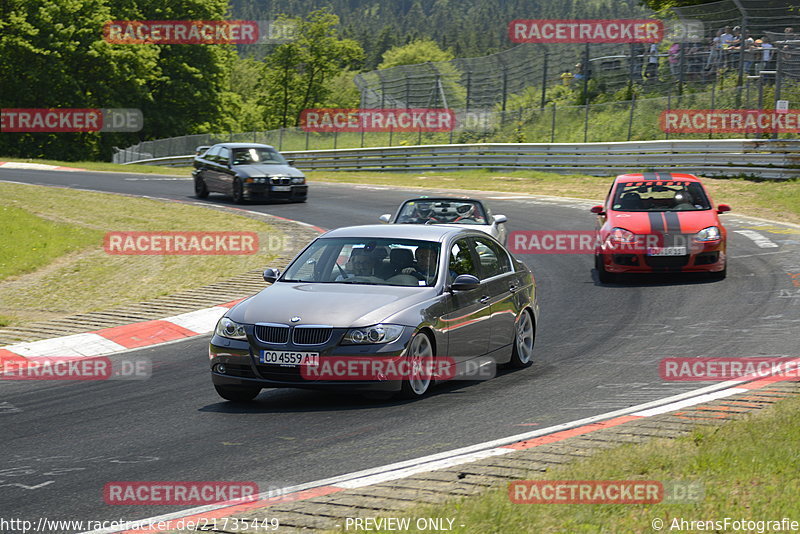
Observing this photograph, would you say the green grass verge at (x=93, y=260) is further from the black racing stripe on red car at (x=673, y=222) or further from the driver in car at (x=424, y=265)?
the black racing stripe on red car at (x=673, y=222)

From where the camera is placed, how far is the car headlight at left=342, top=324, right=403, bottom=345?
8.38 metres

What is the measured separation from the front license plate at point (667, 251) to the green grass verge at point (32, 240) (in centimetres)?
974

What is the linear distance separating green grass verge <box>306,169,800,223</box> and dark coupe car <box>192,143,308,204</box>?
7504 millimetres

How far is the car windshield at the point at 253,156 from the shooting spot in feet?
94.7

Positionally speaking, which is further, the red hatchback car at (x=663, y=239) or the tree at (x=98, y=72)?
the tree at (x=98, y=72)

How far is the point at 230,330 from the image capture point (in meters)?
8.73

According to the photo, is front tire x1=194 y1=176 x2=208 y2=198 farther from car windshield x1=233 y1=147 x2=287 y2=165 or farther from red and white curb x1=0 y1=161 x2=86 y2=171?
red and white curb x1=0 y1=161 x2=86 y2=171

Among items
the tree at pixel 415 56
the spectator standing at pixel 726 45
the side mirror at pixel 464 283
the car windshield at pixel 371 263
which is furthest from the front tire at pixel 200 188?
the tree at pixel 415 56

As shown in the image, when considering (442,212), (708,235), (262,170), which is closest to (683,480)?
(708,235)

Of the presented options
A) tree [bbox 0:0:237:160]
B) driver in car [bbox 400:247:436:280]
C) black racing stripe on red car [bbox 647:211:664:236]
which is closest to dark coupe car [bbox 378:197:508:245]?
black racing stripe on red car [bbox 647:211:664:236]

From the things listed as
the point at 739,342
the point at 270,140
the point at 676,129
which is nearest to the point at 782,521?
the point at 739,342

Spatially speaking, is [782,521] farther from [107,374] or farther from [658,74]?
[658,74]

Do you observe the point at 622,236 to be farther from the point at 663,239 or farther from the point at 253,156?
the point at 253,156

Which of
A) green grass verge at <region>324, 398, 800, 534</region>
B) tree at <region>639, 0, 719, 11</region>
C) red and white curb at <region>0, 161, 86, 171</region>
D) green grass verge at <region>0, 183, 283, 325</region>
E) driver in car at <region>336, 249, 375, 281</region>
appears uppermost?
tree at <region>639, 0, 719, 11</region>
